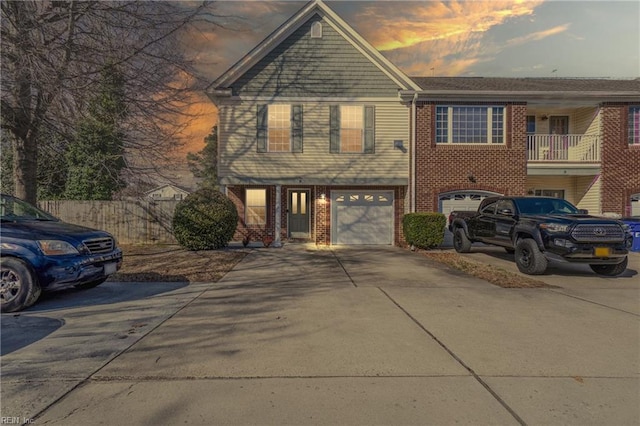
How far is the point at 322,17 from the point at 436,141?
664cm

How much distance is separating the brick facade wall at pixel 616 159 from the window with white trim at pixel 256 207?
46.2ft

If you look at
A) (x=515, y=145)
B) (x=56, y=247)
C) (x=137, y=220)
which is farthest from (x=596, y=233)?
(x=137, y=220)

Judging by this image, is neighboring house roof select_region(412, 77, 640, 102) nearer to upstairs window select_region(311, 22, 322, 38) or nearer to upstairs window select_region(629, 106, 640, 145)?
upstairs window select_region(629, 106, 640, 145)

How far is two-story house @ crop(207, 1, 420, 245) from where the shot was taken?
14.1 meters

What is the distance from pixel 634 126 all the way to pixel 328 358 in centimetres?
1822

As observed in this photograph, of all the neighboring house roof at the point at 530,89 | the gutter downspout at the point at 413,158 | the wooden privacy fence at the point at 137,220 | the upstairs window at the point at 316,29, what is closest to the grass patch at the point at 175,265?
the wooden privacy fence at the point at 137,220

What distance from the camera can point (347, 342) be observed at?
13.9 ft

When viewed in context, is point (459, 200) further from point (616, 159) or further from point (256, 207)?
point (256, 207)

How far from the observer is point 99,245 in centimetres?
627

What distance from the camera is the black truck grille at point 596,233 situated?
7.82 metres

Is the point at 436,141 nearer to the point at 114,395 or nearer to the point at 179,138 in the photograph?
the point at 179,138

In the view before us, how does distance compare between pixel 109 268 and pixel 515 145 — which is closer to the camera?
→ pixel 109 268

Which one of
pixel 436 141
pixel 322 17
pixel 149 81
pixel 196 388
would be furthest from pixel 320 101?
pixel 196 388

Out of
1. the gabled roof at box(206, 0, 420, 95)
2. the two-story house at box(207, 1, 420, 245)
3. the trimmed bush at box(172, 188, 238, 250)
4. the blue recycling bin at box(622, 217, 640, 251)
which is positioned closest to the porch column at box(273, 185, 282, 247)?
the two-story house at box(207, 1, 420, 245)
